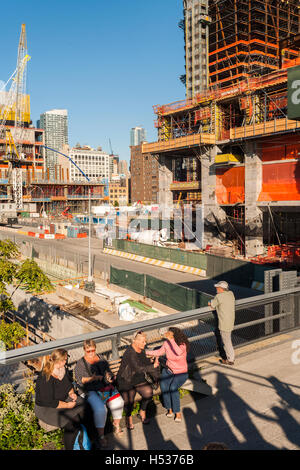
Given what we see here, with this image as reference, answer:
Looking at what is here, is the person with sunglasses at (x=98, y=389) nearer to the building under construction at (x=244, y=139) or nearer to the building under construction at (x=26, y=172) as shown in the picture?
the building under construction at (x=244, y=139)

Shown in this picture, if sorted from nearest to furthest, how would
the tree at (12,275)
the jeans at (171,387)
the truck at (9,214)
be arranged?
the jeans at (171,387) < the tree at (12,275) < the truck at (9,214)

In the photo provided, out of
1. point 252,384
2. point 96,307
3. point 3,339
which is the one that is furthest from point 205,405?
point 96,307

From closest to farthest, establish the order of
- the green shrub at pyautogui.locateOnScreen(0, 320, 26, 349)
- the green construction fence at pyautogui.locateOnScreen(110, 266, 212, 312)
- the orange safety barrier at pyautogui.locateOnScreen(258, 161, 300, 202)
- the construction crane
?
1. the green shrub at pyautogui.locateOnScreen(0, 320, 26, 349)
2. the green construction fence at pyautogui.locateOnScreen(110, 266, 212, 312)
3. the orange safety barrier at pyautogui.locateOnScreen(258, 161, 300, 202)
4. the construction crane

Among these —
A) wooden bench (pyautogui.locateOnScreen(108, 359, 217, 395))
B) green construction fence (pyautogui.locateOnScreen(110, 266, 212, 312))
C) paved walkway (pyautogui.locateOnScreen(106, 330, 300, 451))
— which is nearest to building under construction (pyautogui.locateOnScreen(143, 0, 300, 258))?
green construction fence (pyautogui.locateOnScreen(110, 266, 212, 312))

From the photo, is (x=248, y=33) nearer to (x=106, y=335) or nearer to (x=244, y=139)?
(x=244, y=139)

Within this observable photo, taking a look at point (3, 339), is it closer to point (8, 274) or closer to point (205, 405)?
point (8, 274)

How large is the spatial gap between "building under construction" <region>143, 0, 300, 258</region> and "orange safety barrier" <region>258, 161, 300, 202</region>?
3.9 inches

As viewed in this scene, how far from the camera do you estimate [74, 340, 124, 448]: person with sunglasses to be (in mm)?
5348

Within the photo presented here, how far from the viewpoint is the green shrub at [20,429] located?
515 centimetres

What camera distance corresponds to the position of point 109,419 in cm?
595

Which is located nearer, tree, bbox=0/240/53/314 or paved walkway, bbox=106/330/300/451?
paved walkway, bbox=106/330/300/451

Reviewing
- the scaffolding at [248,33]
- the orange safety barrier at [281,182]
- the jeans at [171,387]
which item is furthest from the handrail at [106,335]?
the scaffolding at [248,33]

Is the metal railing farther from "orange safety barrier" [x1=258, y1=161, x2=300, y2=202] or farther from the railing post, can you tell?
"orange safety barrier" [x1=258, y1=161, x2=300, y2=202]

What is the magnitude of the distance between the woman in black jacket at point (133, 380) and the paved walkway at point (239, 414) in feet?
0.96
